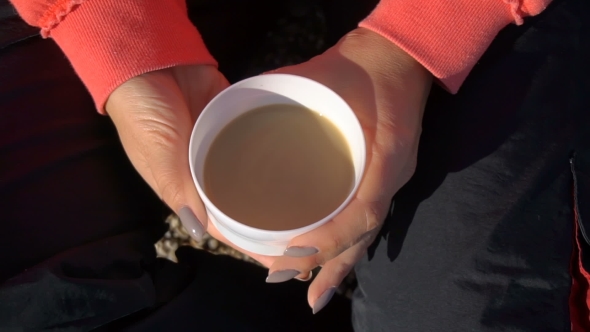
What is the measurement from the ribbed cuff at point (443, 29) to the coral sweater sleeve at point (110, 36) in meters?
0.26

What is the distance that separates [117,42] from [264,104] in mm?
187

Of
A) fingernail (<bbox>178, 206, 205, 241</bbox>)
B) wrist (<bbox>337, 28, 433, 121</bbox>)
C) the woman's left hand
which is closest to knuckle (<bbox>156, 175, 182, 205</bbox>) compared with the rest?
fingernail (<bbox>178, 206, 205, 241</bbox>)

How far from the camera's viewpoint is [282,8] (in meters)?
1.06

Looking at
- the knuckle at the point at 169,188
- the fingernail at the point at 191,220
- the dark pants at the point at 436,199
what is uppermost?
the knuckle at the point at 169,188

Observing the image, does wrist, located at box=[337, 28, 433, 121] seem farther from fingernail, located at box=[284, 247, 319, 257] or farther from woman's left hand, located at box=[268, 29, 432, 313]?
fingernail, located at box=[284, 247, 319, 257]

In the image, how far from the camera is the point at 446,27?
2.00 ft

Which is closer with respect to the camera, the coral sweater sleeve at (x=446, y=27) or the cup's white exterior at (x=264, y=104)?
the cup's white exterior at (x=264, y=104)

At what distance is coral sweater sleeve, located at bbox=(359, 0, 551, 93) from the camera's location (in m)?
0.61

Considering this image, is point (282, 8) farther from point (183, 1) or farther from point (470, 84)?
point (470, 84)

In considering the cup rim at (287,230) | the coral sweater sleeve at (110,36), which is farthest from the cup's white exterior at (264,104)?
the coral sweater sleeve at (110,36)

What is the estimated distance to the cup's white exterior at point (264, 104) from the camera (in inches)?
19.1

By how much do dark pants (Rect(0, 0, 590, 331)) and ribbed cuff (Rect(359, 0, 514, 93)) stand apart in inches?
2.9

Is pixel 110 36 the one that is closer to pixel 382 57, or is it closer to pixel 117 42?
pixel 117 42

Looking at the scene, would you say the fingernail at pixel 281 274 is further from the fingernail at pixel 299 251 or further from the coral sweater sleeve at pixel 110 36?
the coral sweater sleeve at pixel 110 36
